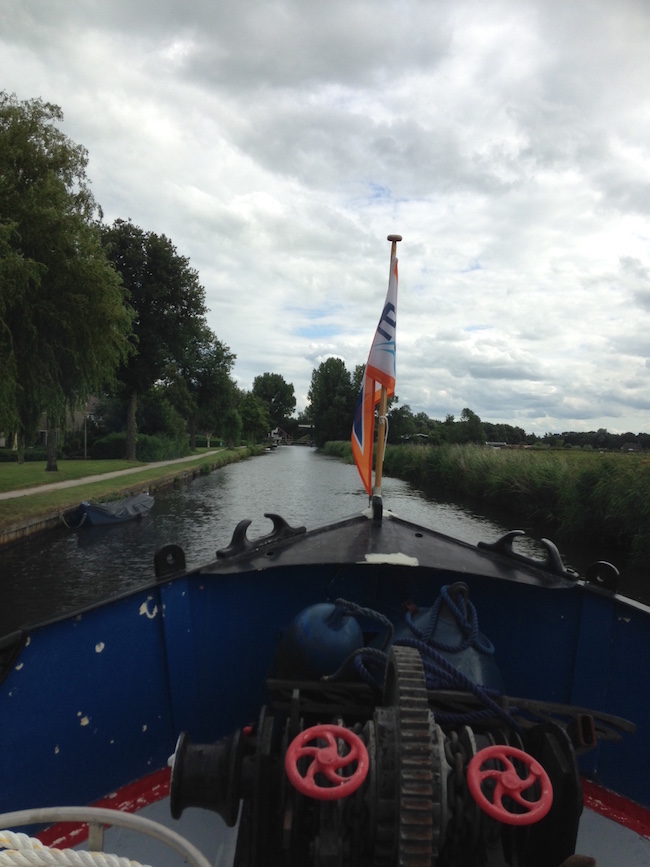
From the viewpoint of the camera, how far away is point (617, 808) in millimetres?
2389

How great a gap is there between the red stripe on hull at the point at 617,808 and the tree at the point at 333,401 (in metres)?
69.8

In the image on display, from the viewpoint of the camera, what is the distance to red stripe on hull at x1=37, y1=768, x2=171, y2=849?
2.14 m

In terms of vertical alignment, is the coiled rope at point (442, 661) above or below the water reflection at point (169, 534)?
above

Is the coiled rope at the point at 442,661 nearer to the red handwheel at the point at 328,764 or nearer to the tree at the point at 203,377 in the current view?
the red handwheel at the point at 328,764

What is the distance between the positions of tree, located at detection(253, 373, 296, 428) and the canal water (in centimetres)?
9288

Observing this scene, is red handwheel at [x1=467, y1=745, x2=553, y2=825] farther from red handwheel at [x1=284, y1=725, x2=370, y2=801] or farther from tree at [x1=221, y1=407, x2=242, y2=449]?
tree at [x1=221, y1=407, x2=242, y2=449]

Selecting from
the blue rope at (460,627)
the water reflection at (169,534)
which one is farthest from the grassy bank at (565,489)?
the blue rope at (460,627)

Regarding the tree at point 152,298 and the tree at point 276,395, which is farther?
the tree at point 276,395

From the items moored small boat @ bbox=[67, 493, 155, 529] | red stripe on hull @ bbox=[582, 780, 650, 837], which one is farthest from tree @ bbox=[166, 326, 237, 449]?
red stripe on hull @ bbox=[582, 780, 650, 837]

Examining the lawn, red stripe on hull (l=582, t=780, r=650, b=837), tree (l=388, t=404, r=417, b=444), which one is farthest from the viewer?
tree (l=388, t=404, r=417, b=444)

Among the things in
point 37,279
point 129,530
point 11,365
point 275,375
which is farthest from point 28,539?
point 275,375

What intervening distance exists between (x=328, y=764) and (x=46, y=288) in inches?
479

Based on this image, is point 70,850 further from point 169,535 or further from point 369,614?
point 169,535

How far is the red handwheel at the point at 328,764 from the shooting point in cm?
124
